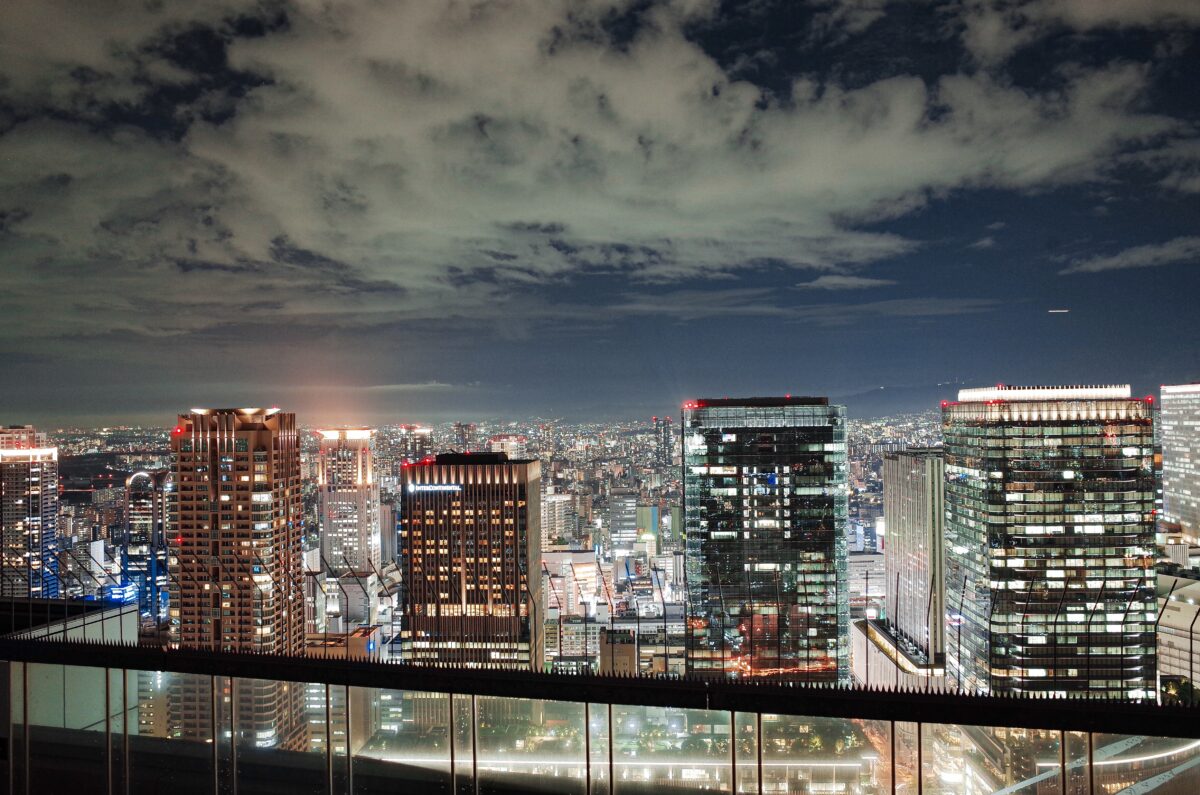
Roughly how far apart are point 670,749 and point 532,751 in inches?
39.8

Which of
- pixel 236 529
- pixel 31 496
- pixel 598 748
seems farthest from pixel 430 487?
pixel 598 748

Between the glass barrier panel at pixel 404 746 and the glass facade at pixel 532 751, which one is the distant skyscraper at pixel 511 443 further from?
the glass barrier panel at pixel 404 746

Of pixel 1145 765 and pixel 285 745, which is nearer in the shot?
pixel 1145 765

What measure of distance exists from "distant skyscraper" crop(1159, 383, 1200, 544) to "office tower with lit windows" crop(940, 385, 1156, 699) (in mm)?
35438

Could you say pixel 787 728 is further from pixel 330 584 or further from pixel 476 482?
pixel 330 584

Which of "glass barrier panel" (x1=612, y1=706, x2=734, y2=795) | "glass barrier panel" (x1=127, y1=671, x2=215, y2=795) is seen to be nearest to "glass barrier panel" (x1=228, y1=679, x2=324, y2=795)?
"glass barrier panel" (x1=127, y1=671, x2=215, y2=795)

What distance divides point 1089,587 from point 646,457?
39394 millimetres

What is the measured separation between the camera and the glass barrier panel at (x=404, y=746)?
5.59 meters

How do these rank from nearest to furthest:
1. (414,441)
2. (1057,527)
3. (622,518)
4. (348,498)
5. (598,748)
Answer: (598,748) → (1057,527) → (348,498) → (414,441) → (622,518)

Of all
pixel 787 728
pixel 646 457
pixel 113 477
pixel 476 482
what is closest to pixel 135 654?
pixel 787 728

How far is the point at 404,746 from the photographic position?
233 inches

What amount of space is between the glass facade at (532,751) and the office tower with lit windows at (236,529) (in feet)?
72.7

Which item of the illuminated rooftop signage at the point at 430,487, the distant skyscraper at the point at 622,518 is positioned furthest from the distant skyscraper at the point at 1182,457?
the illuminated rooftop signage at the point at 430,487

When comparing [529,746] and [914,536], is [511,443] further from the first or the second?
[529,746]
